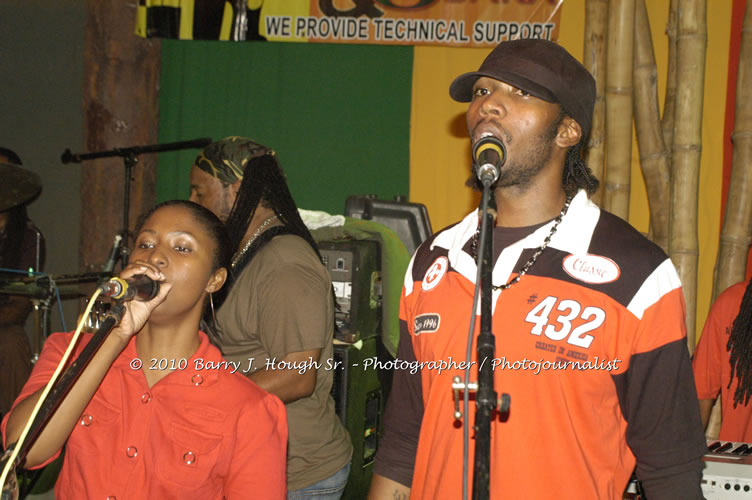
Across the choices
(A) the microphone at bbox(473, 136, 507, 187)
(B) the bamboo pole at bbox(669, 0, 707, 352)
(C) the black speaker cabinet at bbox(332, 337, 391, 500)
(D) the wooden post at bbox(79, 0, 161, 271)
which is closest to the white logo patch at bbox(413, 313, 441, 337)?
(A) the microphone at bbox(473, 136, 507, 187)

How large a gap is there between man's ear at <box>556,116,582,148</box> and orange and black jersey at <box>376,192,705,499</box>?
7.6 inches

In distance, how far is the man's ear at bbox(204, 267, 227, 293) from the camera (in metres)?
2.16

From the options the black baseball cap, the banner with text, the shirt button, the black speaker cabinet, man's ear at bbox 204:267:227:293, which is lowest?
the black speaker cabinet

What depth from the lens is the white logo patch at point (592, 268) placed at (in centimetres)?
182

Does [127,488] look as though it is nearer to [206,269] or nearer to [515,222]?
[206,269]

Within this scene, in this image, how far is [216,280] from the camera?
7.16 ft

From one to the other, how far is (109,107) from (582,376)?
15.8 ft

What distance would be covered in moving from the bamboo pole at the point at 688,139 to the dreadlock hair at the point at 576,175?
234cm

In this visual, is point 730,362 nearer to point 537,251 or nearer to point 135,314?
point 537,251

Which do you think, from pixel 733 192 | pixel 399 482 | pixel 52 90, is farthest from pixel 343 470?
pixel 52 90

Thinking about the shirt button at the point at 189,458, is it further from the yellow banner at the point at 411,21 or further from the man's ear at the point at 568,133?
the yellow banner at the point at 411,21

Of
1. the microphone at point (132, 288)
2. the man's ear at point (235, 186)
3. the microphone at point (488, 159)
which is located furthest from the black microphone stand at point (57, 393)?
the man's ear at point (235, 186)

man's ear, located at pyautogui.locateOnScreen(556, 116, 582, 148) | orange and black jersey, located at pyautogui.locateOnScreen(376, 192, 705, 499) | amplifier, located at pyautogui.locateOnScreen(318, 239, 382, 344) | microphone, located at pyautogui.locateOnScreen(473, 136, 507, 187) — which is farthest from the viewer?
amplifier, located at pyautogui.locateOnScreen(318, 239, 382, 344)

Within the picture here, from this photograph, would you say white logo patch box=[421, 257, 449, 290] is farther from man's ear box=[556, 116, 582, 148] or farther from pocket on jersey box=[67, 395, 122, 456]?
pocket on jersey box=[67, 395, 122, 456]
